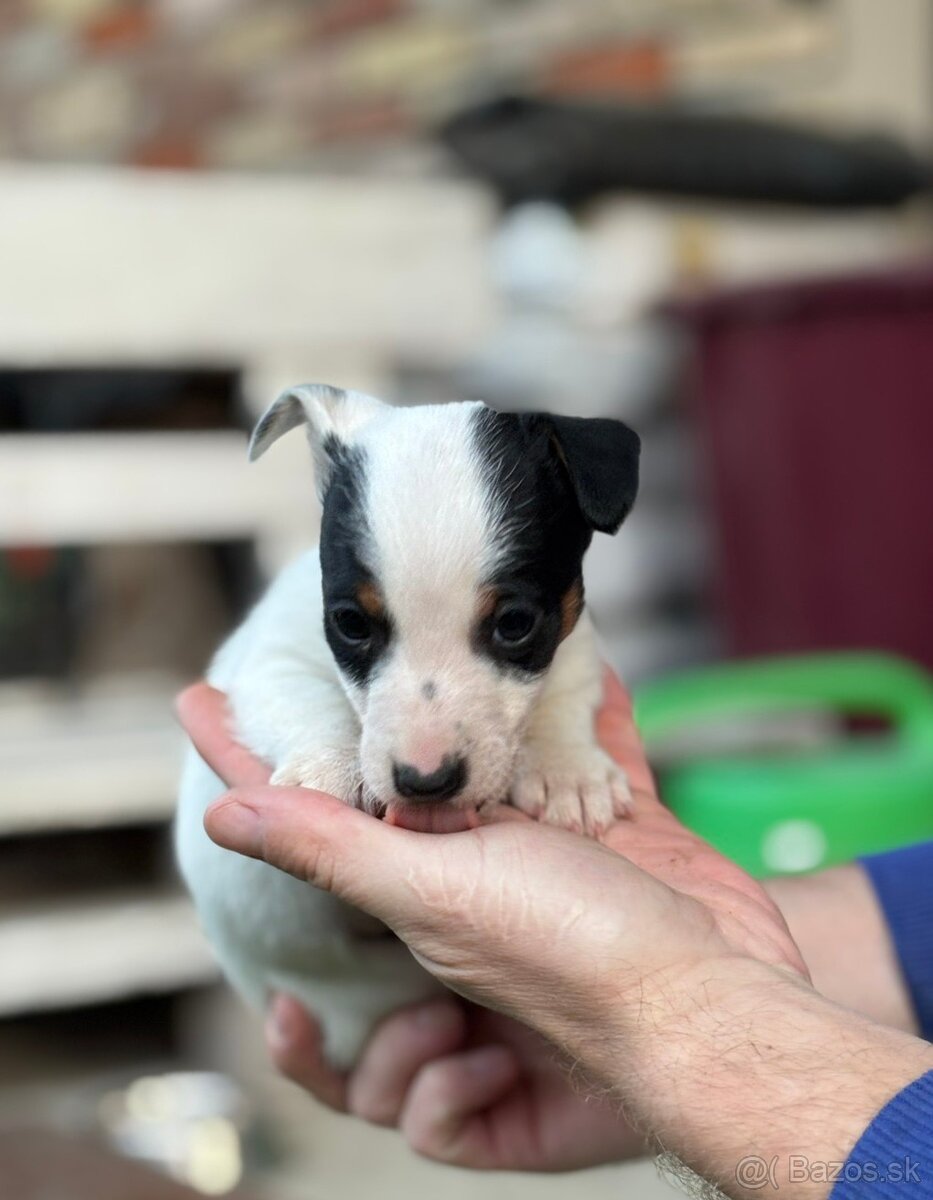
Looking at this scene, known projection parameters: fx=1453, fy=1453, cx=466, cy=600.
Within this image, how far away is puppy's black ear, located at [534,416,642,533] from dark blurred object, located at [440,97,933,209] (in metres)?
2.38

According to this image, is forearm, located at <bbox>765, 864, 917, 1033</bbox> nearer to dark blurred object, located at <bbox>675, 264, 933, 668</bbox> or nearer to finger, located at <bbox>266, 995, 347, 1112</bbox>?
finger, located at <bbox>266, 995, 347, 1112</bbox>

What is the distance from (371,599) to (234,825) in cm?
20

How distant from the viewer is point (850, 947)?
5.27 feet

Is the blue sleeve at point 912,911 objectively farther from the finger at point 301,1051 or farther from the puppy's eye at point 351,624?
the puppy's eye at point 351,624

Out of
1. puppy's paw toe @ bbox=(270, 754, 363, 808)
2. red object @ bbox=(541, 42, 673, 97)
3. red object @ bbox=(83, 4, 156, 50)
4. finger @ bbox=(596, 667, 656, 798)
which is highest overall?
red object @ bbox=(83, 4, 156, 50)

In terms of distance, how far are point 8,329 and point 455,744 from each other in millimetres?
2011

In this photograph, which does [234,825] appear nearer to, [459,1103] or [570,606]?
[570,606]

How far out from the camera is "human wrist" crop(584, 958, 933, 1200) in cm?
104

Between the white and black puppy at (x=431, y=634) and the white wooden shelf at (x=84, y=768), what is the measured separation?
1.52m

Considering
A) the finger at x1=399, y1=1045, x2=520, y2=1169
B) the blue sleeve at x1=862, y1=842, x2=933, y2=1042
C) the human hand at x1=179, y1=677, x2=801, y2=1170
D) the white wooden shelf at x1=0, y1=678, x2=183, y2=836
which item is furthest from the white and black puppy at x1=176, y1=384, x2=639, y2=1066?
the white wooden shelf at x1=0, y1=678, x2=183, y2=836

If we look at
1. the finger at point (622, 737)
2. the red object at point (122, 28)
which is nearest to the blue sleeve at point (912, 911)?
the finger at point (622, 737)

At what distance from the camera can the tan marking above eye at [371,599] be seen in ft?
3.67

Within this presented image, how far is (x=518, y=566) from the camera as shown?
1.15 metres

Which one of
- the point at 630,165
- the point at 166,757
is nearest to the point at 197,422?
the point at 166,757
